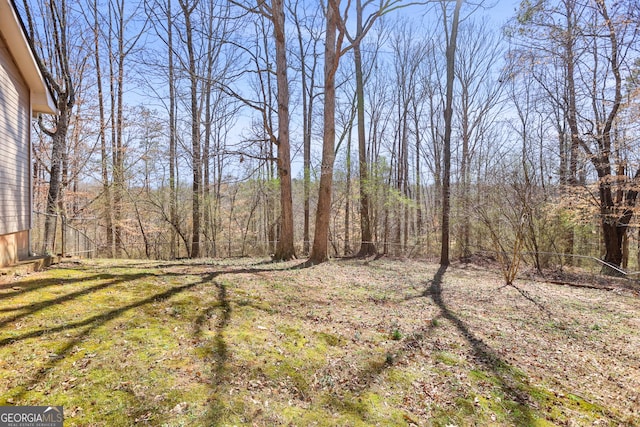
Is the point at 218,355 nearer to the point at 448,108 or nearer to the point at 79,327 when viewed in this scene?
the point at 79,327

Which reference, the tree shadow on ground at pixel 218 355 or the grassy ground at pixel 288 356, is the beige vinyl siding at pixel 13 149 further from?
the tree shadow on ground at pixel 218 355

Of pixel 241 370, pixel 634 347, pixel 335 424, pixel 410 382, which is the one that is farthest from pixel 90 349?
pixel 634 347

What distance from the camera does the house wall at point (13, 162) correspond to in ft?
15.8

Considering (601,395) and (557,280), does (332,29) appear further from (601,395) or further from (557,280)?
(557,280)

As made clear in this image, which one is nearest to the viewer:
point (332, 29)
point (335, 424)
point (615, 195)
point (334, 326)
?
point (335, 424)

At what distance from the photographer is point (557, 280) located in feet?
29.1

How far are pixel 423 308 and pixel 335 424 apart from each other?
3407 mm

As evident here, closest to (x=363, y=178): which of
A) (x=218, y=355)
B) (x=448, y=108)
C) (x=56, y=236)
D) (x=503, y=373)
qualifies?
(x=448, y=108)

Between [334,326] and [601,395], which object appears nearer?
[601,395]

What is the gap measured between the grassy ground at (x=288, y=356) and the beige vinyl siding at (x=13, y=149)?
1.16 metres

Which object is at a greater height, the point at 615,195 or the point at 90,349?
the point at 615,195

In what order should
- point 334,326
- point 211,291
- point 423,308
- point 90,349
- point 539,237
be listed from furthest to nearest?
point 539,237 → point 423,308 → point 211,291 → point 334,326 → point 90,349

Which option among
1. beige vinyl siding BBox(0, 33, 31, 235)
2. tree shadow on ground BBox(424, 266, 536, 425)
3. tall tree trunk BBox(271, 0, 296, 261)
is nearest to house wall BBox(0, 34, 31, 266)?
beige vinyl siding BBox(0, 33, 31, 235)

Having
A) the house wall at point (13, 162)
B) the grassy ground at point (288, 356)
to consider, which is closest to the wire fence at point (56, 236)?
the house wall at point (13, 162)
